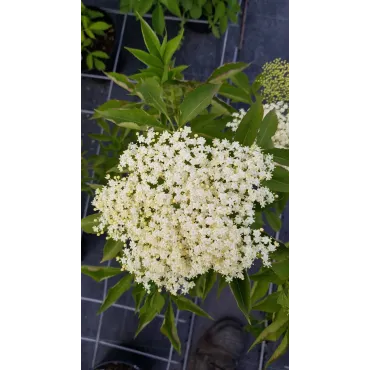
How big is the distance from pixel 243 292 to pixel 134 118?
0.43m

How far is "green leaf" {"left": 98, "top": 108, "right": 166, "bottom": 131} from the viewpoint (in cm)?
83

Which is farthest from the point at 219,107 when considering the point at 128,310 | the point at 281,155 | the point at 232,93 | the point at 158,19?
the point at 128,310

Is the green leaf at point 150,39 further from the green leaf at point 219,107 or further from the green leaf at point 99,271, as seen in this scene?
the green leaf at point 99,271

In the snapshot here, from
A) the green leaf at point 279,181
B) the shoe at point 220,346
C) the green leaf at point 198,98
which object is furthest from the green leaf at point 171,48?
the shoe at point 220,346

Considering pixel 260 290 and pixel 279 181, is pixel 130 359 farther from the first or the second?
pixel 279 181

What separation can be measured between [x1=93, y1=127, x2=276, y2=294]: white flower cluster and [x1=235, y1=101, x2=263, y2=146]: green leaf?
0.07 meters

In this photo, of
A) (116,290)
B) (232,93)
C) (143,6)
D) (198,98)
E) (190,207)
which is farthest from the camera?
(143,6)

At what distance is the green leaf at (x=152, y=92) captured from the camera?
2.75ft

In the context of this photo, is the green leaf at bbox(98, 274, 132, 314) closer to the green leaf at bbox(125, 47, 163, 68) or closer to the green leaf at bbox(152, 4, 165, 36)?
the green leaf at bbox(125, 47, 163, 68)

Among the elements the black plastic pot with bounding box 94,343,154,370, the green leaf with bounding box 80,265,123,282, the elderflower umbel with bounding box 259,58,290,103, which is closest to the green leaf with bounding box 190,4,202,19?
the elderflower umbel with bounding box 259,58,290,103

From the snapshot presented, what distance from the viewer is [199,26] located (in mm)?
1525
